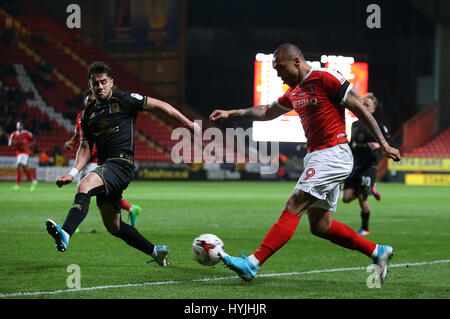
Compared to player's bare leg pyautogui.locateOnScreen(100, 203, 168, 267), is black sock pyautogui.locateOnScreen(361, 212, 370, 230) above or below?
below

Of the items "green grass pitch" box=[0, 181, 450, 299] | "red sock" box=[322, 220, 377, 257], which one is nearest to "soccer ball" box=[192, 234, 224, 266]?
"green grass pitch" box=[0, 181, 450, 299]

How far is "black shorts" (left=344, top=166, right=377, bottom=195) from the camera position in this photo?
11594 millimetres

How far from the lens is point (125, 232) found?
7172mm

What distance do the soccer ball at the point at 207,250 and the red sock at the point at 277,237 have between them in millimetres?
318

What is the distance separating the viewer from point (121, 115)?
6.96 metres

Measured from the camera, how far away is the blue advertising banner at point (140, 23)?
39.0m

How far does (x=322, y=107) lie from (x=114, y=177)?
2012 mm

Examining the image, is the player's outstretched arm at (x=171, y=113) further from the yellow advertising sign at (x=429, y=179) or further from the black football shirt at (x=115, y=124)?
the yellow advertising sign at (x=429, y=179)

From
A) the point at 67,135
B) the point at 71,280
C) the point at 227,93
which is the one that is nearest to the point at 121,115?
the point at 71,280

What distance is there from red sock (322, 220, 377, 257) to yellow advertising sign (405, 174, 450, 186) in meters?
30.1

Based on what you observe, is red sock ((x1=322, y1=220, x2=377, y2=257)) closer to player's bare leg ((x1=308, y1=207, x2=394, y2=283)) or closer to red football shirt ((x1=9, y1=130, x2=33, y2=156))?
player's bare leg ((x1=308, y1=207, x2=394, y2=283))

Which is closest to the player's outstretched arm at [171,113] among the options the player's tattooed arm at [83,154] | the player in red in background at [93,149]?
the player's tattooed arm at [83,154]

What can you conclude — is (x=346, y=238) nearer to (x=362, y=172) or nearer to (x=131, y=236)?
(x=131, y=236)

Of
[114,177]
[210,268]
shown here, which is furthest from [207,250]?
[210,268]
